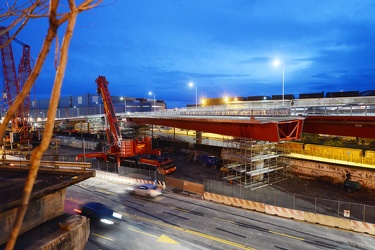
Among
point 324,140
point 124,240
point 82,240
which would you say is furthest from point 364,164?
point 82,240

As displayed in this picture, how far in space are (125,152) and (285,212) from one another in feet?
68.3

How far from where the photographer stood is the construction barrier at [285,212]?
17703 mm

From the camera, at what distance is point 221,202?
20.8 meters

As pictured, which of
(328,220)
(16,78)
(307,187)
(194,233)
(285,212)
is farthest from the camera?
(16,78)

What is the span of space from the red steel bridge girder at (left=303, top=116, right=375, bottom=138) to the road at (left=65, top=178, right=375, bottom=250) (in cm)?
699

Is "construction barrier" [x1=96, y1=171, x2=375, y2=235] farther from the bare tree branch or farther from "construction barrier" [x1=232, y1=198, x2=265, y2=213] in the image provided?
the bare tree branch

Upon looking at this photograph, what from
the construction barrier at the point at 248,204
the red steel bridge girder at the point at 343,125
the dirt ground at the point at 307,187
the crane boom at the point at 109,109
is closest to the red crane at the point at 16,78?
the crane boom at the point at 109,109

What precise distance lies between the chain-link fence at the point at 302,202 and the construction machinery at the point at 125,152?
7.43 m

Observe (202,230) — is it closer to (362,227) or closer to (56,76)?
(362,227)

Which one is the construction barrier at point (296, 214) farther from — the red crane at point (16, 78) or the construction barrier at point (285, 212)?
the red crane at point (16, 78)

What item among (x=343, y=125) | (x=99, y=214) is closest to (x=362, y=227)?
(x=343, y=125)

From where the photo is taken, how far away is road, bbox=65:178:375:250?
1388 cm

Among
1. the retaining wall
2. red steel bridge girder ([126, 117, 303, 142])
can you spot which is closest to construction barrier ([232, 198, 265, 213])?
red steel bridge girder ([126, 117, 303, 142])

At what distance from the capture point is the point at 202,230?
15617 millimetres
